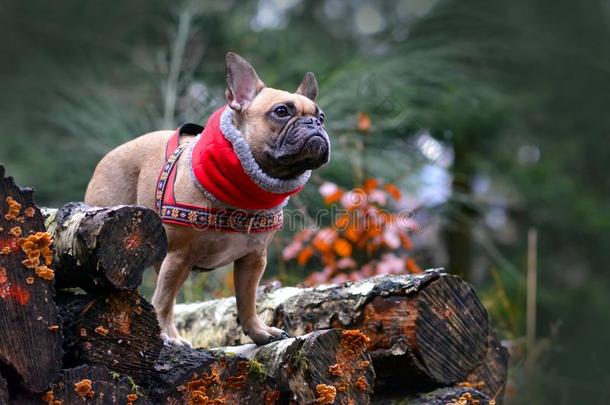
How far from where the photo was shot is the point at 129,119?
18.8ft

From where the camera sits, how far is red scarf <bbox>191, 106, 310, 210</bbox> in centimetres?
238

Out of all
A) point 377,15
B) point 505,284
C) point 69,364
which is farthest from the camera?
point 377,15

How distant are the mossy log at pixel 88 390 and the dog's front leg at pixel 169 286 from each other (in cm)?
51

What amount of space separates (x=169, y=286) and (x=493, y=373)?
130 centimetres

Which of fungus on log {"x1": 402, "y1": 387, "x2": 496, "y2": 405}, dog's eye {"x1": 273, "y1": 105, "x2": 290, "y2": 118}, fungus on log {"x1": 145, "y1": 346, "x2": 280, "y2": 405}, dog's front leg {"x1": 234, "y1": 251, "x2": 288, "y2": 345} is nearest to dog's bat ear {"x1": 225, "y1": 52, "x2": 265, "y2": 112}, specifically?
dog's eye {"x1": 273, "y1": 105, "x2": 290, "y2": 118}

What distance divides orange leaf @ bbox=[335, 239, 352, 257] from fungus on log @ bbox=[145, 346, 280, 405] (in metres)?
2.54

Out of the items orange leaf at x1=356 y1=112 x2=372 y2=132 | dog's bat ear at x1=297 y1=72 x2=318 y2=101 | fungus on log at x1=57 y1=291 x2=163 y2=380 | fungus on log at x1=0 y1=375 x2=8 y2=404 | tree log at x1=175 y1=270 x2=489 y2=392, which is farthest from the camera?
orange leaf at x1=356 y1=112 x2=372 y2=132

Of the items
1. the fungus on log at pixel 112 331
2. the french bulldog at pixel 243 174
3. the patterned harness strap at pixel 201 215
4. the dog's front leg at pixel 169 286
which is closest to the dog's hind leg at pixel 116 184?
the french bulldog at pixel 243 174

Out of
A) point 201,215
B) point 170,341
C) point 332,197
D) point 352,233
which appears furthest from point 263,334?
point 352,233

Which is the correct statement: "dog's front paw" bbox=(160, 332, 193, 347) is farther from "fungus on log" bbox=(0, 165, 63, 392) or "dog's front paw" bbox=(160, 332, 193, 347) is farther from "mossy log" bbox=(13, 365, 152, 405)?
"fungus on log" bbox=(0, 165, 63, 392)

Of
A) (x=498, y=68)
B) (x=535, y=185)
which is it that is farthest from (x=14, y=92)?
(x=535, y=185)

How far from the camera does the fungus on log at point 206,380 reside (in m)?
2.07

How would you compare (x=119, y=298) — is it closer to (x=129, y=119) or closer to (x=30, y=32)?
(x=129, y=119)

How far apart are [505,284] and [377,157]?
1.98 metres
